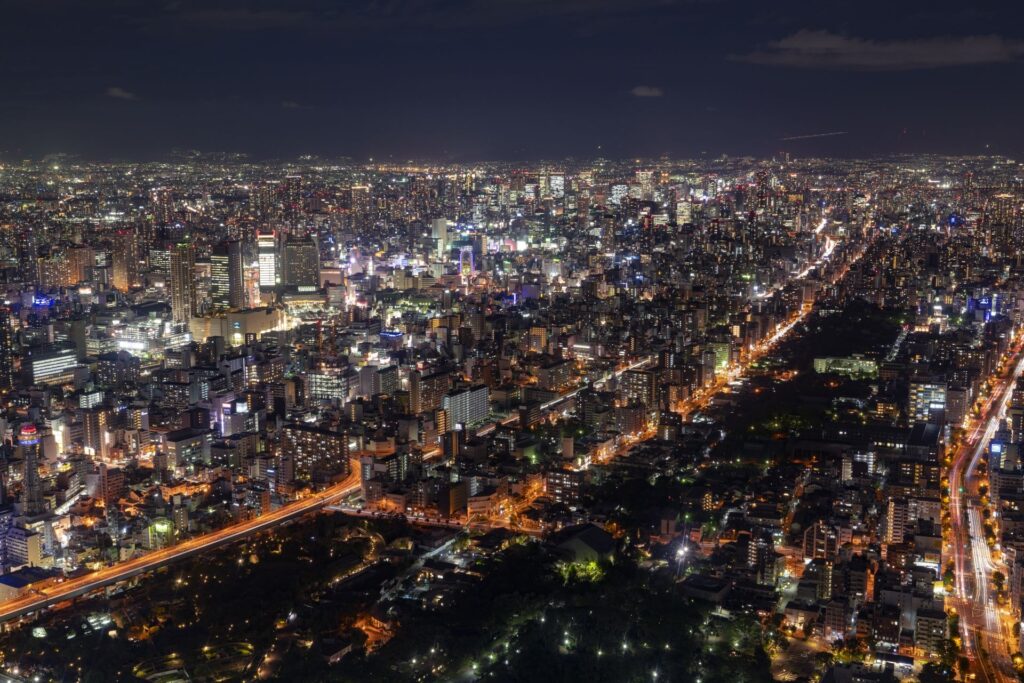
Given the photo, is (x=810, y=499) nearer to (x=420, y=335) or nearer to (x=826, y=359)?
(x=826, y=359)

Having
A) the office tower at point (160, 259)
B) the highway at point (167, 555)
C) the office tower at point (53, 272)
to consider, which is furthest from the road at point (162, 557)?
the office tower at point (53, 272)

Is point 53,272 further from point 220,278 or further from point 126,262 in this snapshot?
point 220,278

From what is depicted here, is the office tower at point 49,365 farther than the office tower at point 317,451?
Yes

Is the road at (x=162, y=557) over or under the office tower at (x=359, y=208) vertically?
under

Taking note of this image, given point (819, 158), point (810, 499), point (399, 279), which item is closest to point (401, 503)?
point (810, 499)

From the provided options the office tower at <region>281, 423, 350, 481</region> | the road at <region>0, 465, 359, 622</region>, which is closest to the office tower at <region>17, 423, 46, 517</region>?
the road at <region>0, 465, 359, 622</region>

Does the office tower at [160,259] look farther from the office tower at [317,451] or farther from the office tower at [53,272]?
the office tower at [317,451]

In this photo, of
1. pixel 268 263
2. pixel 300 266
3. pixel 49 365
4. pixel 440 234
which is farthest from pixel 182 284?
pixel 440 234
